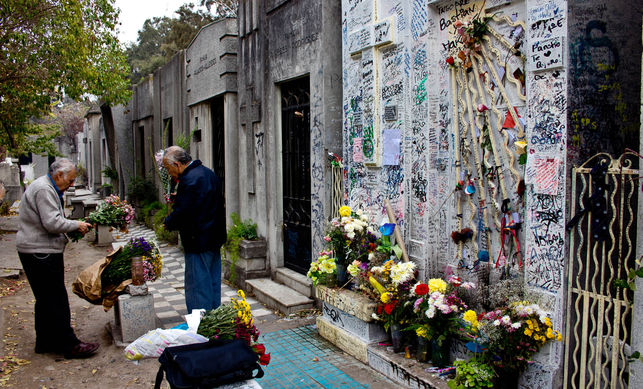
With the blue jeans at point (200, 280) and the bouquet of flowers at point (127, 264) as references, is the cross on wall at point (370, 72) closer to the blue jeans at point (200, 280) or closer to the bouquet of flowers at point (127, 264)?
the blue jeans at point (200, 280)

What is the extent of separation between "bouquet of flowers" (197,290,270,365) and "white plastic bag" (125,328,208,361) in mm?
96

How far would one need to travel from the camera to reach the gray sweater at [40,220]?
16.3 feet

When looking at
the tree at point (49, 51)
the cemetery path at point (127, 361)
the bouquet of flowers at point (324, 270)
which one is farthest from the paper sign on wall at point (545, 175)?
the tree at point (49, 51)

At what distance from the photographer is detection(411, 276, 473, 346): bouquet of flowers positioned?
13.7ft

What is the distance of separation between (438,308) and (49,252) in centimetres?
392

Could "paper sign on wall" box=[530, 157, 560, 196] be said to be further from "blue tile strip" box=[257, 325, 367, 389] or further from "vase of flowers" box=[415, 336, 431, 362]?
"blue tile strip" box=[257, 325, 367, 389]

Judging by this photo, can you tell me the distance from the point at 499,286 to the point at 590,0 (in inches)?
89.2

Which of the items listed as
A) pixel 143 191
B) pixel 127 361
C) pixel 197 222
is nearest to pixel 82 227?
pixel 197 222

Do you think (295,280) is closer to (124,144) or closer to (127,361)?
(127,361)

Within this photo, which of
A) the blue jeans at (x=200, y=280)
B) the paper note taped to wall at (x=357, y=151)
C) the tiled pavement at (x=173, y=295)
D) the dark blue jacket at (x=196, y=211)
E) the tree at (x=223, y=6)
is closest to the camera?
the dark blue jacket at (x=196, y=211)

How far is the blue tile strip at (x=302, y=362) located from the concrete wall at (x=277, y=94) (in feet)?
4.68

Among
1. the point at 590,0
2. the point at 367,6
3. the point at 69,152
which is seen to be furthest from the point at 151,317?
the point at 69,152

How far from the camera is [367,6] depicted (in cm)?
552

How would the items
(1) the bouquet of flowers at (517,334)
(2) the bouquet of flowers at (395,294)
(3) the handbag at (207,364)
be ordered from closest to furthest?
(3) the handbag at (207,364) → (1) the bouquet of flowers at (517,334) → (2) the bouquet of flowers at (395,294)
